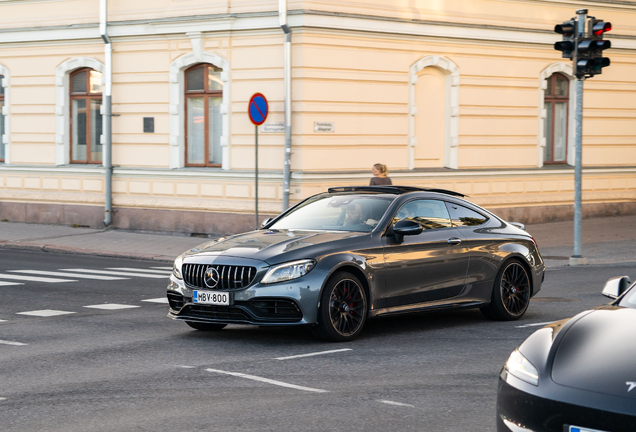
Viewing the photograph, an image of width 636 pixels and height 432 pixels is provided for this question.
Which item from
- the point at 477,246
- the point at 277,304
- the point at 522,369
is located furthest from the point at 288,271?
the point at 522,369

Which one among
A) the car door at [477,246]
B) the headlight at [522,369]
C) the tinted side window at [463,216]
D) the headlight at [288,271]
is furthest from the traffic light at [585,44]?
the headlight at [522,369]

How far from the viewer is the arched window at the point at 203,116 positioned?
817 inches

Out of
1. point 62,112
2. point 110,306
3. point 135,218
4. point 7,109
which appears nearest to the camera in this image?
point 110,306

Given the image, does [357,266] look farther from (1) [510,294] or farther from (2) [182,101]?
(2) [182,101]

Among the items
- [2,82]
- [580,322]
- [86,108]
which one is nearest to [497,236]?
[580,322]

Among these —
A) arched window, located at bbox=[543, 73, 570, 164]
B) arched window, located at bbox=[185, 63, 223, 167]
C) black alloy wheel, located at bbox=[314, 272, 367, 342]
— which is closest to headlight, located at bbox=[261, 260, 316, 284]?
black alloy wheel, located at bbox=[314, 272, 367, 342]

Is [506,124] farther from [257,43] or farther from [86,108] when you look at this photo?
[86,108]

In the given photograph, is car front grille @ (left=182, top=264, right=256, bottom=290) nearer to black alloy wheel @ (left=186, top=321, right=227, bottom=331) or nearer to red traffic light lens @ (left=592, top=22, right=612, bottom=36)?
black alloy wheel @ (left=186, top=321, right=227, bottom=331)

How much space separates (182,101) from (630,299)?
1677 centimetres

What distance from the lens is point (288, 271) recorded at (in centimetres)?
817

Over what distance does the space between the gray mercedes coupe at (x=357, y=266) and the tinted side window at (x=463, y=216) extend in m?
0.01

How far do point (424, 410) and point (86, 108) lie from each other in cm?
1819

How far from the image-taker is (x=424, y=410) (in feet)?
19.5

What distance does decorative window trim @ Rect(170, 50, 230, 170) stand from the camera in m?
20.2
